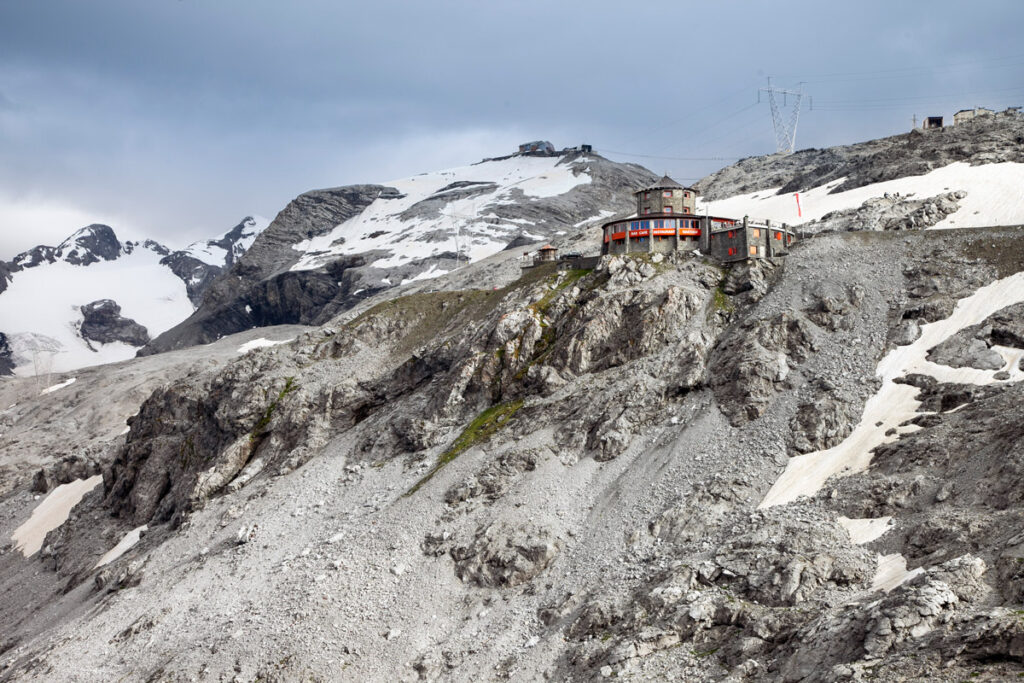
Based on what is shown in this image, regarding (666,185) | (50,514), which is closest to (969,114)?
(666,185)

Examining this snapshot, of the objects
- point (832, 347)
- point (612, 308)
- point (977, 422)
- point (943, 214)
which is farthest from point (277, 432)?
point (943, 214)

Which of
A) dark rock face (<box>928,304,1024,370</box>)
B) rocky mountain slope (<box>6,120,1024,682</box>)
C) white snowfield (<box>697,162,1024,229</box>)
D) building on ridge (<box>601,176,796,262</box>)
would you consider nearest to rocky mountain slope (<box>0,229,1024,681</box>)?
rocky mountain slope (<box>6,120,1024,682</box>)

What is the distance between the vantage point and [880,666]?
2755cm

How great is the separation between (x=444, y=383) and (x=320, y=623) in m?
29.7

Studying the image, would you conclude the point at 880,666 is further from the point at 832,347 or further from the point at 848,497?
the point at 832,347

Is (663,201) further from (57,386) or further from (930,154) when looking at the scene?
(57,386)

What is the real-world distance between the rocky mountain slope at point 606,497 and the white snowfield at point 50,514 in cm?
328

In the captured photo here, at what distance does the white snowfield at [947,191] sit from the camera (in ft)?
272

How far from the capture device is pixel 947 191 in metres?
93.3

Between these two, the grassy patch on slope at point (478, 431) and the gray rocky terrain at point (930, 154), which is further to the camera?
the gray rocky terrain at point (930, 154)

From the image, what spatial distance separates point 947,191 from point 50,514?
124m

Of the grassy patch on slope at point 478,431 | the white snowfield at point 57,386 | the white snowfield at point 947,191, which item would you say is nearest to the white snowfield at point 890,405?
the white snowfield at point 947,191

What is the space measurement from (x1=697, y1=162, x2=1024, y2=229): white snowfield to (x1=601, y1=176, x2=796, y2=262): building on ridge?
69.0 ft

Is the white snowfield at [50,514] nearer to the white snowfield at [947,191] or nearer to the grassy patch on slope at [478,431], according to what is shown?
the grassy patch on slope at [478,431]
